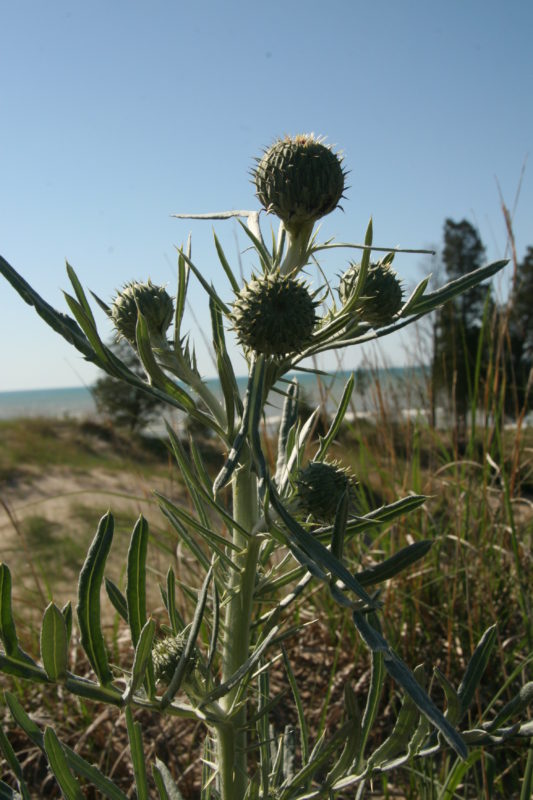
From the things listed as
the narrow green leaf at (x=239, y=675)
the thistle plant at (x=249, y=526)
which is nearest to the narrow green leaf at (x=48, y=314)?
the thistle plant at (x=249, y=526)

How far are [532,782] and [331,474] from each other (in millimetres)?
800

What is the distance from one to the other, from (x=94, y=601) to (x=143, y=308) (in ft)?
1.77

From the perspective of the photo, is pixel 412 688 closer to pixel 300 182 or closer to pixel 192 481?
pixel 192 481

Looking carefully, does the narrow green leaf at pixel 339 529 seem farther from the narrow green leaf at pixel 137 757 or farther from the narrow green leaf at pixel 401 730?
the narrow green leaf at pixel 137 757

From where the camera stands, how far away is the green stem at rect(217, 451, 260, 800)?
1.12 meters

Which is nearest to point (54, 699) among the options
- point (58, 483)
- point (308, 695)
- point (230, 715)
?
point (308, 695)

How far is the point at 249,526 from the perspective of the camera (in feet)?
3.70

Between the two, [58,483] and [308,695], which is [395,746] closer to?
[308,695]

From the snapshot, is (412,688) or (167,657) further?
(167,657)

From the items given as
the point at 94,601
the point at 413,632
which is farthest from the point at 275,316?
the point at 413,632

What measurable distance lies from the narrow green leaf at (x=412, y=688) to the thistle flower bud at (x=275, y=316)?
1.42 ft

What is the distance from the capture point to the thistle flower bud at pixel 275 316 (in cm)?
100

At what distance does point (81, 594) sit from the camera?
0.93m

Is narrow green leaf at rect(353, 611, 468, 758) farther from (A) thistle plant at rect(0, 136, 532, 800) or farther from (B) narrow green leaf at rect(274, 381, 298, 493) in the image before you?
(B) narrow green leaf at rect(274, 381, 298, 493)
